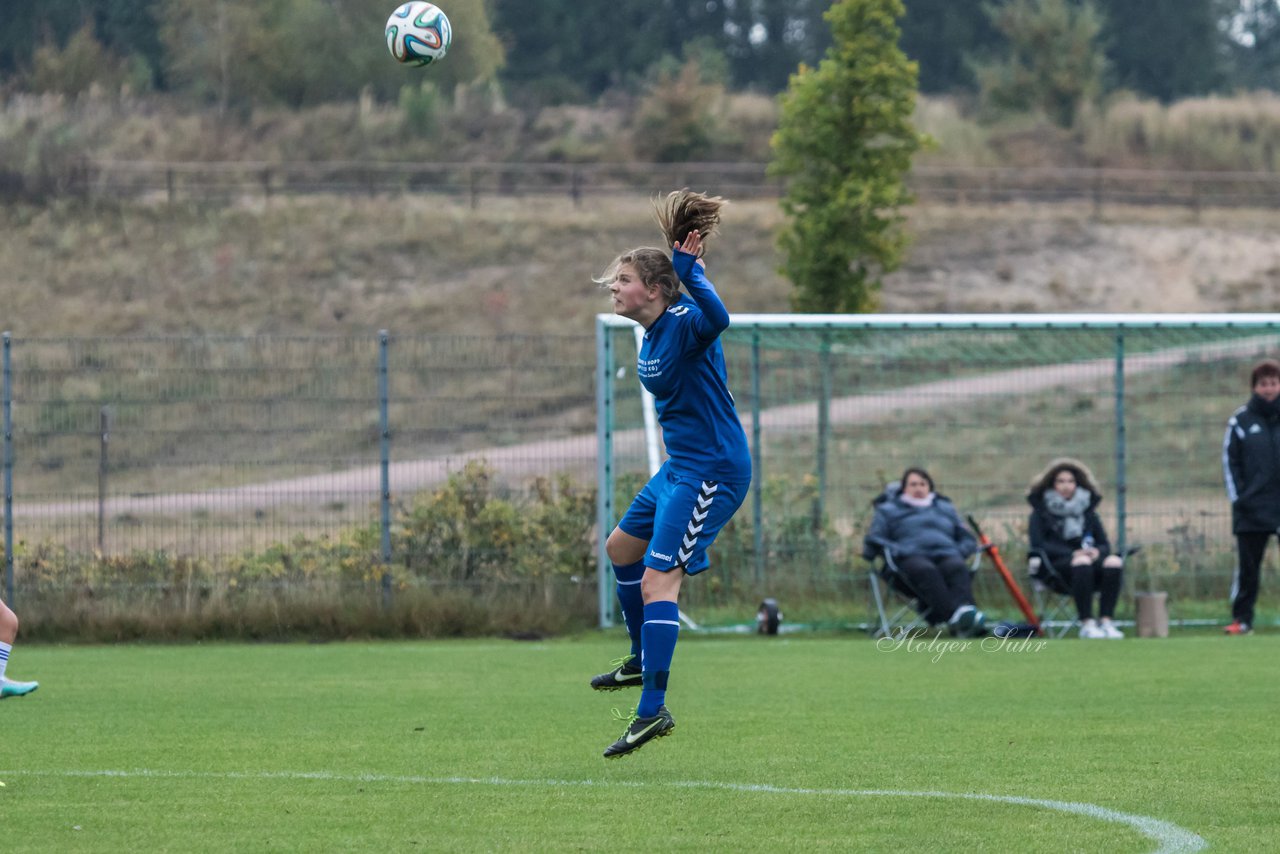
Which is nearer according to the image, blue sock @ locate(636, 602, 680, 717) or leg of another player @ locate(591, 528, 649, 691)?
blue sock @ locate(636, 602, 680, 717)

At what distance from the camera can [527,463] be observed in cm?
1560

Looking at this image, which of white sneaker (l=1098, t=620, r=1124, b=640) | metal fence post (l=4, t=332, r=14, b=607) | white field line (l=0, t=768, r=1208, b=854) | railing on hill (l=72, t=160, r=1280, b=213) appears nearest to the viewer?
white field line (l=0, t=768, r=1208, b=854)

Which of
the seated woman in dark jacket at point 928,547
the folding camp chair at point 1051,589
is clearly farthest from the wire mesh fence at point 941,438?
the seated woman in dark jacket at point 928,547

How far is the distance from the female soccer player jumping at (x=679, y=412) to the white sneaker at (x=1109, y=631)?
24.3ft

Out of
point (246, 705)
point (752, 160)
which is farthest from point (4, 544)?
point (752, 160)

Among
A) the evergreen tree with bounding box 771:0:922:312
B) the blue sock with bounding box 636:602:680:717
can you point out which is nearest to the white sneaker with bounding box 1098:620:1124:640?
the blue sock with bounding box 636:602:680:717

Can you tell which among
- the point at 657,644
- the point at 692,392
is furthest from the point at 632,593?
the point at 692,392

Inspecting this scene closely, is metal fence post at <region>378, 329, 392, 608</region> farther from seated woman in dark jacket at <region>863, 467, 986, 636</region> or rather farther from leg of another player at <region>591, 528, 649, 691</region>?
leg of another player at <region>591, 528, 649, 691</region>

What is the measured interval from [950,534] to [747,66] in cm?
5574

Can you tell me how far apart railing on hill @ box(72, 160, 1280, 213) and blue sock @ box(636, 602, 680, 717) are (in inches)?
1544

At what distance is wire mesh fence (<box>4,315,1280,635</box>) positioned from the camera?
1503cm

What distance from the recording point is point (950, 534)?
14312 millimetres

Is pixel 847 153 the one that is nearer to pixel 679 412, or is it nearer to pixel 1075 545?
pixel 1075 545

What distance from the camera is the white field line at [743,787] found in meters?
5.86
